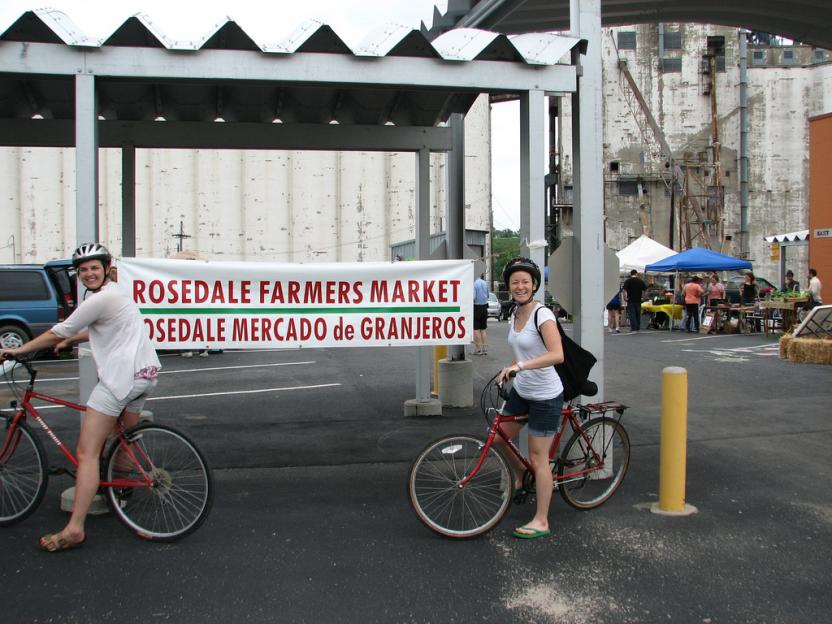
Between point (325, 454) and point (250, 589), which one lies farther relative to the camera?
point (325, 454)

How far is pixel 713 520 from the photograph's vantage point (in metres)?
5.36

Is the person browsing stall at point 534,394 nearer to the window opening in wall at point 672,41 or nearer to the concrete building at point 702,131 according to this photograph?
the concrete building at point 702,131

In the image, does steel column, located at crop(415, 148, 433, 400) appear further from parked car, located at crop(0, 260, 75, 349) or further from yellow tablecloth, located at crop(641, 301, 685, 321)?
yellow tablecloth, located at crop(641, 301, 685, 321)

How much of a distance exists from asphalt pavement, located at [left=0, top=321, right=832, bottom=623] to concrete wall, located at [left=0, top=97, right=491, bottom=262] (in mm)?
30661

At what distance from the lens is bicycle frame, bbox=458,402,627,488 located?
485cm

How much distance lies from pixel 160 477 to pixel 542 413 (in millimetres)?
2442

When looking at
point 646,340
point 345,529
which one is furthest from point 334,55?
point 646,340

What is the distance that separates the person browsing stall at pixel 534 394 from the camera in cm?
489

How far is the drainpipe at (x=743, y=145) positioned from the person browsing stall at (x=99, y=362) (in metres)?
48.6

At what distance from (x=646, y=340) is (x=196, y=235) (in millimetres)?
26465

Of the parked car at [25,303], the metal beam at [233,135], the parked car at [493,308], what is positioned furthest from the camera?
the parked car at [493,308]

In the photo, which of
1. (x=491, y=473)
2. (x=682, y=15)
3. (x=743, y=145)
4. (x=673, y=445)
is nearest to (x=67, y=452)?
(x=491, y=473)

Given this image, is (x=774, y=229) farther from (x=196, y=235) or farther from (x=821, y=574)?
(x=821, y=574)

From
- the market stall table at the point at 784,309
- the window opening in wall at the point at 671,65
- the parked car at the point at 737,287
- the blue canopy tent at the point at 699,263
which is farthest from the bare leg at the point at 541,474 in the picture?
the window opening in wall at the point at 671,65
